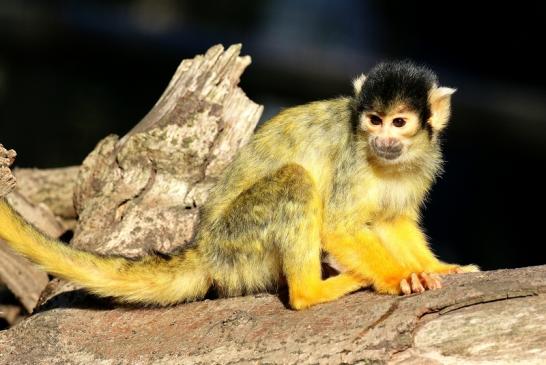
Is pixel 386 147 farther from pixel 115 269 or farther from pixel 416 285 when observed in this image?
pixel 115 269

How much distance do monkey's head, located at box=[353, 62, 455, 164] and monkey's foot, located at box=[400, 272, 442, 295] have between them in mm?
756

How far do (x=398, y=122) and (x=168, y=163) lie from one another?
177 centimetres

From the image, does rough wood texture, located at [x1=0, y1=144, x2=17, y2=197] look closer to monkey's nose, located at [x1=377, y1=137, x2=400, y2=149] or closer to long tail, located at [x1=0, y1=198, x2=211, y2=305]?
long tail, located at [x1=0, y1=198, x2=211, y2=305]

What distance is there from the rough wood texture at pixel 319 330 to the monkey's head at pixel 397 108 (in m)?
0.85

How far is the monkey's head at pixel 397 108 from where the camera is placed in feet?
16.6

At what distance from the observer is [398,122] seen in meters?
5.15

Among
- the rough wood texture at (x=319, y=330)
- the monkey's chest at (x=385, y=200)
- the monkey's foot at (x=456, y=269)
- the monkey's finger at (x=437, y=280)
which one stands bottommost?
the rough wood texture at (x=319, y=330)

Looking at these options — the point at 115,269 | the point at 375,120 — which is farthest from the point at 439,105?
the point at 115,269

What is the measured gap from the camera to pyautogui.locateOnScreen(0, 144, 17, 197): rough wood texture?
15.1 ft

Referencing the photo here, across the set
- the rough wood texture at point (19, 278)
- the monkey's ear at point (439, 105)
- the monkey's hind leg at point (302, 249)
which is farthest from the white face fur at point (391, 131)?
the rough wood texture at point (19, 278)

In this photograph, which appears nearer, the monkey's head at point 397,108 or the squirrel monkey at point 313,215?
the squirrel monkey at point 313,215

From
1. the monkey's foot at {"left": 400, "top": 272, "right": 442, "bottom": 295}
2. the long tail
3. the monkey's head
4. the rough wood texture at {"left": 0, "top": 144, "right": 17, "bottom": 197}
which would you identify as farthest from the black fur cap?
the rough wood texture at {"left": 0, "top": 144, "right": 17, "bottom": 197}

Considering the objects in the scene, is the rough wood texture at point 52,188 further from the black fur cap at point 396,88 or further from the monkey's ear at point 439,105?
the monkey's ear at point 439,105

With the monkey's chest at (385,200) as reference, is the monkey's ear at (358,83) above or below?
above
